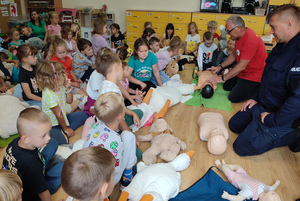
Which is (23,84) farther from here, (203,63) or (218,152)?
(203,63)

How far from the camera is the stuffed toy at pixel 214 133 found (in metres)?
1.98

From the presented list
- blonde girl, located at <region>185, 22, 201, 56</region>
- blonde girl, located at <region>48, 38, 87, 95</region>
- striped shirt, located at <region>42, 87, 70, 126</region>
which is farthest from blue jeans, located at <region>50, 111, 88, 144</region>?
blonde girl, located at <region>185, 22, 201, 56</region>

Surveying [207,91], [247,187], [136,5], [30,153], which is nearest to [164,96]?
[207,91]

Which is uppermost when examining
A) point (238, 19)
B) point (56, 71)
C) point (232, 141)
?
point (238, 19)

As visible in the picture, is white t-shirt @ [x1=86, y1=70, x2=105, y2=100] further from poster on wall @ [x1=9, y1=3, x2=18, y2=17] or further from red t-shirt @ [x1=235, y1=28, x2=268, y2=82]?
poster on wall @ [x1=9, y1=3, x2=18, y2=17]

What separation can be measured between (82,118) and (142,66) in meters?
1.11

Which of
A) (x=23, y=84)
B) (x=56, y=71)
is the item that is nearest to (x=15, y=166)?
(x=56, y=71)

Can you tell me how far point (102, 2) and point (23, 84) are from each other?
507 centimetres

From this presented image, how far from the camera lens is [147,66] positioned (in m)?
3.07

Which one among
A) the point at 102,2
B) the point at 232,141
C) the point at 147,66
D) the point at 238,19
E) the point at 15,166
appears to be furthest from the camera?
the point at 102,2

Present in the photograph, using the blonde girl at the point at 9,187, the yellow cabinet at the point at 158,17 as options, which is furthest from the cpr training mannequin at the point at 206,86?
the yellow cabinet at the point at 158,17

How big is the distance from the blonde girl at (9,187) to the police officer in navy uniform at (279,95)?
181cm

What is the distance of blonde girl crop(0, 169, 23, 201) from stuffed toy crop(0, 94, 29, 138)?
4.87ft

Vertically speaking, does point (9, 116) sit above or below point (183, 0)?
below
